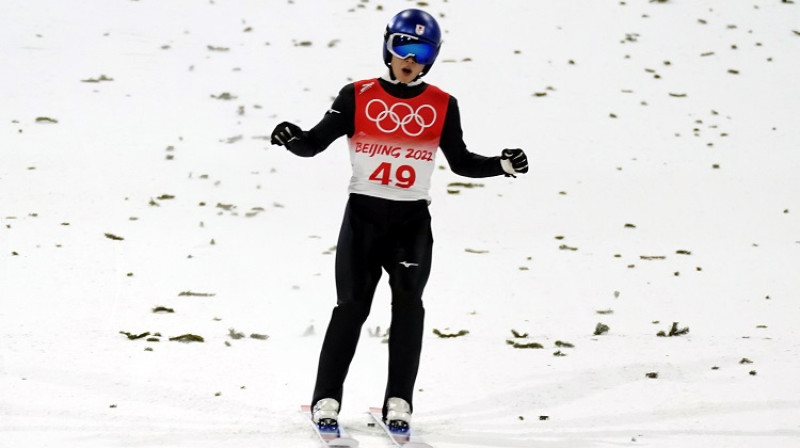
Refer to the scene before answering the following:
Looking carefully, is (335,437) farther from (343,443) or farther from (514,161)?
(514,161)

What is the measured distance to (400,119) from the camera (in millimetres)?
5922

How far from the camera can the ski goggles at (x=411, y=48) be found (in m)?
5.87

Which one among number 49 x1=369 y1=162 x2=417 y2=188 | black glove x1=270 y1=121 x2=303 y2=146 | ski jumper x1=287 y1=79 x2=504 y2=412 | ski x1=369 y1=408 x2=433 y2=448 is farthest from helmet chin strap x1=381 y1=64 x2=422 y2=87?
ski x1=369 y1=408 x2=433 y2=448

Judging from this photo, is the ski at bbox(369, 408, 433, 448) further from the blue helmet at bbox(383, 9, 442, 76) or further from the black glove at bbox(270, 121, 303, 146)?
the blue helmet at bbox(383, 9, 442, 76)

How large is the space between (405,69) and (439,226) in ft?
19.8

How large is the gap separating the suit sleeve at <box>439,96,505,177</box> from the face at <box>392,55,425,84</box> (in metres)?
0.23

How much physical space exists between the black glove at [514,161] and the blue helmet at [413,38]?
55 centimetres

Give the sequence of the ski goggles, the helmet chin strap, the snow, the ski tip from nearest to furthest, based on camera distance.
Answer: the ski tip
the ski goggles
the helmet chin strap
the snow

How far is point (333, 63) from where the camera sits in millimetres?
15258

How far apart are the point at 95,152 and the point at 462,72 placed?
15.1 ft

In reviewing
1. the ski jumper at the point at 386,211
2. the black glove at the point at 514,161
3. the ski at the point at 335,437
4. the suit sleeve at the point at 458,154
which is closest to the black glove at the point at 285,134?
the ski jumper at the point at 386,211

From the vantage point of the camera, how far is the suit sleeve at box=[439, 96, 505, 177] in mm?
6047

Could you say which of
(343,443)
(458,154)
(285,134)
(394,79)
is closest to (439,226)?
(458,154)

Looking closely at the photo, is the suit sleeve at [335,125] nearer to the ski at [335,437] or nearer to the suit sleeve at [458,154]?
the suit sleeve at [458,154]
